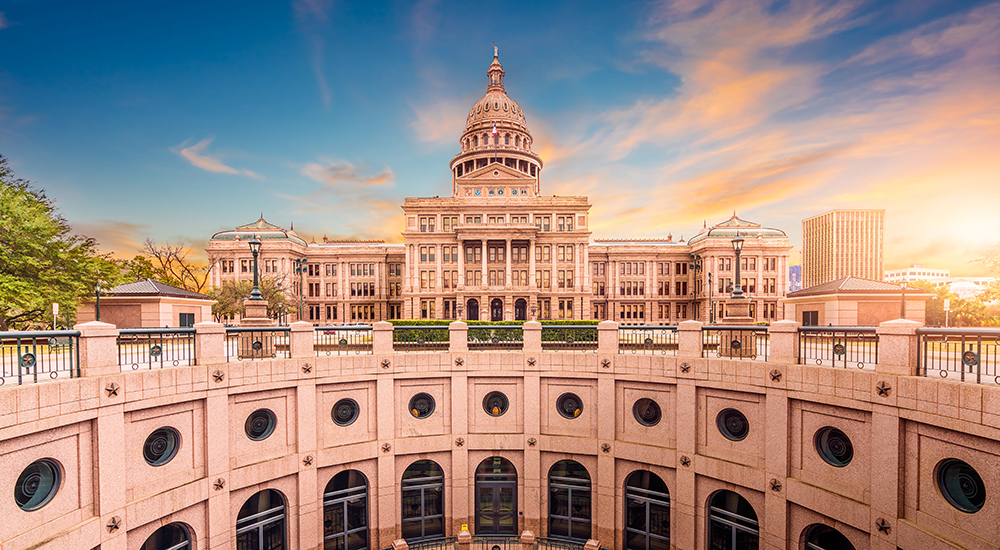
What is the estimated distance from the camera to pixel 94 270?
24.1m

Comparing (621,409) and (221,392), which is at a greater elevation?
(221,392)

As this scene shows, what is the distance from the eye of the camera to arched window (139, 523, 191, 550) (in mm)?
10922

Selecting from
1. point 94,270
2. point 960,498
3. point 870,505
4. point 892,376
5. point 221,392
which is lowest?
point 870,505

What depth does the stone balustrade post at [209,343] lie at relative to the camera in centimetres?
1178

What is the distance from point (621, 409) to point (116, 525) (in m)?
14.7

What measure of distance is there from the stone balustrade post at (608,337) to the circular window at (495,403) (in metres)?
4.21

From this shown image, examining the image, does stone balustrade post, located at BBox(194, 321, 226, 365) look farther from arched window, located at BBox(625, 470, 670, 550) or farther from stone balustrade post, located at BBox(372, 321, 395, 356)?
arched window, located at BBox(625, 470, 670, 550)

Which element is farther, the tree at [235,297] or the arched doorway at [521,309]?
the arched doorway at [521,309]

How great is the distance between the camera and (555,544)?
14969mm

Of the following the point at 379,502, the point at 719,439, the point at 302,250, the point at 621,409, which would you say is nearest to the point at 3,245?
the point at 379,502

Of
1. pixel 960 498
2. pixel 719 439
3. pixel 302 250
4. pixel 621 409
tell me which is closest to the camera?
pixel 960 498

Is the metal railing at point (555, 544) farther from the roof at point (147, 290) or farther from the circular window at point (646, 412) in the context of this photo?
the roof at point (147, 290)

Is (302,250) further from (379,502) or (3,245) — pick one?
(379,502)

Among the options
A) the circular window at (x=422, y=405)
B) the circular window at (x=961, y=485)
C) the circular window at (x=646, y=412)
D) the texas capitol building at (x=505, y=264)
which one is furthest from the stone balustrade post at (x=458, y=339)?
the texas capitol building at (x=505, y=264)
